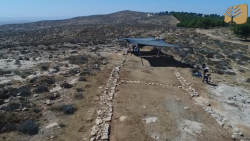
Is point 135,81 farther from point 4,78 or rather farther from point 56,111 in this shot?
point 4,78

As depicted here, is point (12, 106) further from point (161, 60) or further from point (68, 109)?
point (161, 60)

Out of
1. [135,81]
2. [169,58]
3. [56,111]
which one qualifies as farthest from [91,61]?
[56,111]

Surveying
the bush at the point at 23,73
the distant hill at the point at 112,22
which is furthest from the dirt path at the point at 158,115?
the distant hill at the point at 112,22

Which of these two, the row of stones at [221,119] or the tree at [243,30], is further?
the tree at [243,30]

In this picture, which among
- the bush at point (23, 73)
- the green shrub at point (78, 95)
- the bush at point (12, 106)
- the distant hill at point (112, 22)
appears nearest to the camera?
the bush at point (12, 106)

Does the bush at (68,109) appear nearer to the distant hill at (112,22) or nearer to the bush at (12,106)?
the bush at (12,106)

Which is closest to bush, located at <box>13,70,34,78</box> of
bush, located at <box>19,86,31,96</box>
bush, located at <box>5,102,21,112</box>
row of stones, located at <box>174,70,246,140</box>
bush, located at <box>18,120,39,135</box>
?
bush, located at <box>19,86,31,96</box>
